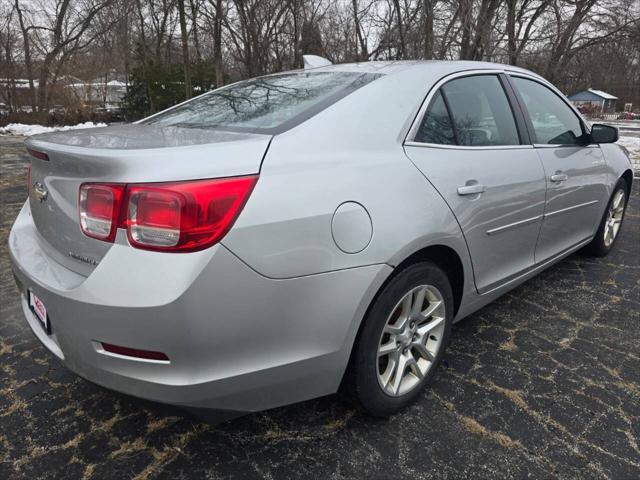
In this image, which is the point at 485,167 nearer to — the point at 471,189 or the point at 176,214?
the point at 471,189

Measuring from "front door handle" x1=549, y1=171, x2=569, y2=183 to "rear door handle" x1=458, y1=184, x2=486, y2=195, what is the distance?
84cm

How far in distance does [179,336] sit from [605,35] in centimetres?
2439

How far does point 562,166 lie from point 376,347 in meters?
1.93

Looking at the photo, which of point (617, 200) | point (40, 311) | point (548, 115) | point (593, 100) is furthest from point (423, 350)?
point (593, 100)

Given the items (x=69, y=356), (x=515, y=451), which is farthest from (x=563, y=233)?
(x=69, y=356)

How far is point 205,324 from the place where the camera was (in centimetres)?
148

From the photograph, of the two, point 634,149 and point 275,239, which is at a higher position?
point 275,239

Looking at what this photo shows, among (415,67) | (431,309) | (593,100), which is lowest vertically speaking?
(431,309)

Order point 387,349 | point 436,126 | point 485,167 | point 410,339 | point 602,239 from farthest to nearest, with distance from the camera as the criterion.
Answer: point 602,239
point 485,167
point 436,126
point 410,339
point 387,349

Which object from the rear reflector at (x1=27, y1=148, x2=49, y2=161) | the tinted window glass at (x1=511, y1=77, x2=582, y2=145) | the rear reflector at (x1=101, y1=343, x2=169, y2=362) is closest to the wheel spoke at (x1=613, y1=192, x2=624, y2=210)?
the tinted window glass at (x1=511, y1=77, x2=582, y2=145)

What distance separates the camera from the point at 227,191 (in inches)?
59.6

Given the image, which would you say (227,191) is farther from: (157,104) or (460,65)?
(157,104)

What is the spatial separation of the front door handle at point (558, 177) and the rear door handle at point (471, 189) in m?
0.84

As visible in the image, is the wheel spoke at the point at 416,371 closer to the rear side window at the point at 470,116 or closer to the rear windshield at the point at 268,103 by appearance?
the rear side window at the point at 470,116
